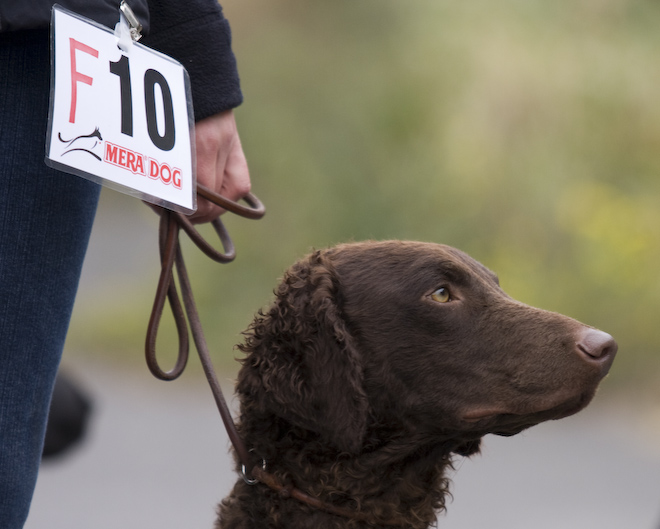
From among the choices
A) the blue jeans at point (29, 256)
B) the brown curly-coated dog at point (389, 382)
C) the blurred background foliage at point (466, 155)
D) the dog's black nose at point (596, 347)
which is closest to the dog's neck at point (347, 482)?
the brown curly-coated dog at point (389, 382)

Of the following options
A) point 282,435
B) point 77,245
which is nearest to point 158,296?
point 77,245

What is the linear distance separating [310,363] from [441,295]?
0.39 metres

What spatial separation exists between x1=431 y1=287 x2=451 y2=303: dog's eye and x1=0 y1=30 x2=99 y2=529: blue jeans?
90 cm

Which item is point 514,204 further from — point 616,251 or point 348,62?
point 348,62

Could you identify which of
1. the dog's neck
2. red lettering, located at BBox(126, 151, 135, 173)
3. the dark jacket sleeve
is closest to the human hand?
the dark jacket sleeve

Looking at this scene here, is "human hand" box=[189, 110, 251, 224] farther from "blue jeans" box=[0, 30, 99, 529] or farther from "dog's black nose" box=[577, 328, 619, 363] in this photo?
"dog's black nose" box=[577, 328, 619, 363]

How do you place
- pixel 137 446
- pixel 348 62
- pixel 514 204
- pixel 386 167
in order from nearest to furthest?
pixel 137 446
pixel 514 204
pixel 386 167
pixel 348 62

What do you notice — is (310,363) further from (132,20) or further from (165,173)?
(132,20)

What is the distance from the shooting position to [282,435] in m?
2.35

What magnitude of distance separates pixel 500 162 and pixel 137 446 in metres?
4.13

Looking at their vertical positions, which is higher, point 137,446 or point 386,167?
point 386,167

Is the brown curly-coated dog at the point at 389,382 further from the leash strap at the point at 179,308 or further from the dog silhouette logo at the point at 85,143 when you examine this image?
the dog silhouette logo at the point at 85,143

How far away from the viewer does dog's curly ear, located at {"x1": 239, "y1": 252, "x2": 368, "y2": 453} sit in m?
2.26

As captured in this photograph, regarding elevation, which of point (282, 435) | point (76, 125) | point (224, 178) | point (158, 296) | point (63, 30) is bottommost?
point (282, 435)
